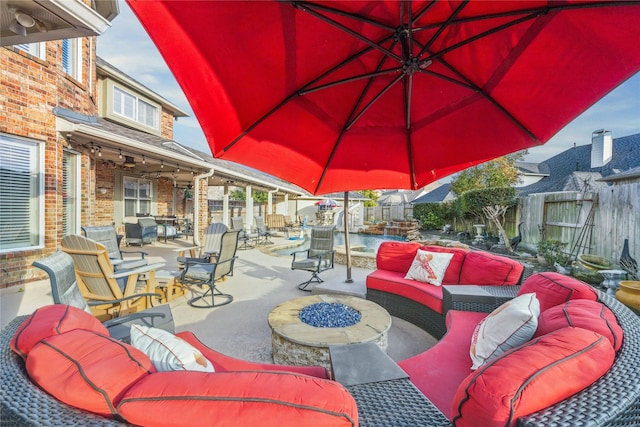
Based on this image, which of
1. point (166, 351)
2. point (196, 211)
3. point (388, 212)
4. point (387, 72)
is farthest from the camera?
point (388, 212)

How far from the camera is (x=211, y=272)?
4734 mm

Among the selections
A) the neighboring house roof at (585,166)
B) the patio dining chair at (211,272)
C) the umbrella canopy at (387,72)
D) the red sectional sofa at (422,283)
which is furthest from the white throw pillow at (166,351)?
the neighboring house roof at (585,166)

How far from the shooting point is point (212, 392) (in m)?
0.90

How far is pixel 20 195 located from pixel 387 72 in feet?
22.2

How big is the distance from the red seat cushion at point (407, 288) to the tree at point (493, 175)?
12295 mm

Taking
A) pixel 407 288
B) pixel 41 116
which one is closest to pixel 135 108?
pixel 41 116

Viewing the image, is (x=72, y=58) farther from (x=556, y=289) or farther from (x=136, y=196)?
(x=556, y=289)

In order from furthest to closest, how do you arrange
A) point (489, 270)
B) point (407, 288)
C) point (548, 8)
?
point (407, 288)
point (489, 270)
point (548, 8)

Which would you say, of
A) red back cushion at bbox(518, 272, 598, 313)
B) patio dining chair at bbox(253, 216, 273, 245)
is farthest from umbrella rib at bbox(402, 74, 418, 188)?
patio dining chair at bbox(253, 216, 273, 245)

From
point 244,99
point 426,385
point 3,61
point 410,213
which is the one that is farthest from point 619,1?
point 410,213

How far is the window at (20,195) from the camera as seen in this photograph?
15.9 feet

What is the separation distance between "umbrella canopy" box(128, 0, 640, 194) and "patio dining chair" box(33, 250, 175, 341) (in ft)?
5.33

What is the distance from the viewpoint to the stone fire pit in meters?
2.59

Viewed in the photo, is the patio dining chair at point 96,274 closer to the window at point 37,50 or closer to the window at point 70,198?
the window at point 70,198
